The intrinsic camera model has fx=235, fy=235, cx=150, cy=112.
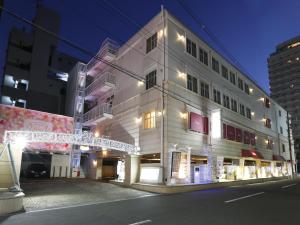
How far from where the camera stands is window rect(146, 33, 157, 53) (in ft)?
71.0

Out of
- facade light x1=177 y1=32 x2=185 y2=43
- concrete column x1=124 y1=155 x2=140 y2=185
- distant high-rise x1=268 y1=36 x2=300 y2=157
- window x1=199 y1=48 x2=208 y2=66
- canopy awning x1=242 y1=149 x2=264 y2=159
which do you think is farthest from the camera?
distant high-rise x1=268 y1=36 x2=300 y2=157

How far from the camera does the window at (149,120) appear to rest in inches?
791

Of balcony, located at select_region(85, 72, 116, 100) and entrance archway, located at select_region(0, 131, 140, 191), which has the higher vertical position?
balcony, located at select_region(85, 72, 116, 100)

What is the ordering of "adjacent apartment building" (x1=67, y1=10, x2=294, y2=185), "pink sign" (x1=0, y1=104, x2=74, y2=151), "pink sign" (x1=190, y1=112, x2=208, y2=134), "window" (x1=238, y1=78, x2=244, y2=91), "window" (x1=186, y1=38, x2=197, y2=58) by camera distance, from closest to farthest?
"adjacent apartment building" (x1=67, y1=10, x2=294, y2=185), "pink sign" (x1=0, y1=104, x2=74, y2=151), "pink sign" (x1=190, y1=112, x2=208, y2=134), "window" (x1=186, y1=38, x2=197, y2=58), "window" (x1=238, y1=78, x2=244, y2=91)

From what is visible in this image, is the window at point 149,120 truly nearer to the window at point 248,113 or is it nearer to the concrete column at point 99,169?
the concrete column at point 99,169

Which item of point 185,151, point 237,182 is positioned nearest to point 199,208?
point 185,151

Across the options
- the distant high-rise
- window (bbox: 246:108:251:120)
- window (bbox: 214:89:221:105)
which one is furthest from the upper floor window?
the distant high-rise

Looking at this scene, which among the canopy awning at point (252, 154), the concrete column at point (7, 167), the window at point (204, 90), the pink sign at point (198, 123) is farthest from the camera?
the canopy awning at point (252, 154)

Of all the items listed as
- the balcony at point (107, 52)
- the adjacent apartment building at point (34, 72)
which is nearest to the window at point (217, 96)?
the balcony at point (107, 52)

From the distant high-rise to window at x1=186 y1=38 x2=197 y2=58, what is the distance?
274 feet

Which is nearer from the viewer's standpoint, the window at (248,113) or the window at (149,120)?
the window at (149,120)

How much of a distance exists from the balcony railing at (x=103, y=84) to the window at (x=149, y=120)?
735 cm

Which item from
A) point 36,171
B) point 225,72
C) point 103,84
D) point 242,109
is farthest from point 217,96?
point 36,171

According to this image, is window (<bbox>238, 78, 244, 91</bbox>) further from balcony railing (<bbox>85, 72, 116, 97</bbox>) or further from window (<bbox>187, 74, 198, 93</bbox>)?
balcony railing (<bbox>85, 72, 116, 97</bbox>)
